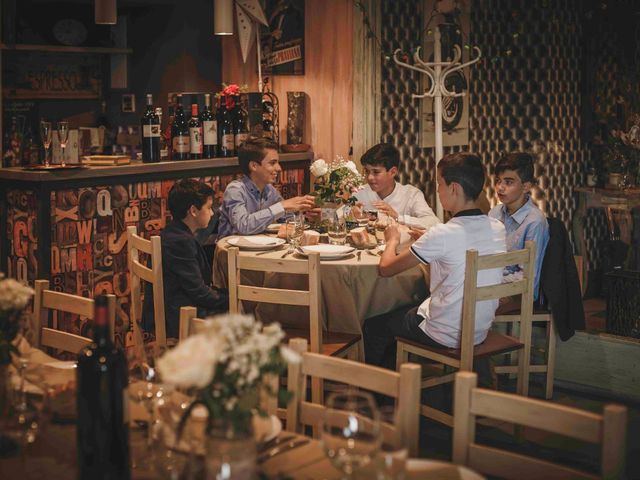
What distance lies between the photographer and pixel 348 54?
255 inches

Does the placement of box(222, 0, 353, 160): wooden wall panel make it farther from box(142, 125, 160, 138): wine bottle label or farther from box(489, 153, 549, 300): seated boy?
box(489, 153, 549, 300): seated boy

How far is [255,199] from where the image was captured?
554cm

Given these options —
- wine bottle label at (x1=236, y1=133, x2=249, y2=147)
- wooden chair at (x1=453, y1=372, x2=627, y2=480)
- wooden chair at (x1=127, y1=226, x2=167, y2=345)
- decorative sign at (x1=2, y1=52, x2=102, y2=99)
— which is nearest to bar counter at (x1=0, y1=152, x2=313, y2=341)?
wine bottle label at (x1=236, y1=133, x2=249, y2=147)

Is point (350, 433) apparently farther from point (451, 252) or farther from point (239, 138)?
point (239, 138)

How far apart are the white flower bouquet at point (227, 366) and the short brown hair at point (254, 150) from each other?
369cm

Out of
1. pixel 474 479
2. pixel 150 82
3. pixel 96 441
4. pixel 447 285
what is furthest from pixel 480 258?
pixel 150 82

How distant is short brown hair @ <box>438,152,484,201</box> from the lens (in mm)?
4035

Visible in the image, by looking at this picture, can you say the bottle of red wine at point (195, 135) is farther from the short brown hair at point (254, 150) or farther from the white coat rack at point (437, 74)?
the white coat rack at point (437, 74)

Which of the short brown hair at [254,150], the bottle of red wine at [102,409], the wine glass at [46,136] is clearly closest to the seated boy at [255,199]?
the short brown hair at [254,150]

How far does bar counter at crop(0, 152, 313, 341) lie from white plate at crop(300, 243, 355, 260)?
1413mm

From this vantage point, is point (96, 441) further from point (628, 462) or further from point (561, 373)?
point (561, 373)

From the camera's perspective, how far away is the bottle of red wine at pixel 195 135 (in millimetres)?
6055

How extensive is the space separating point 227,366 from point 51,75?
653 cm

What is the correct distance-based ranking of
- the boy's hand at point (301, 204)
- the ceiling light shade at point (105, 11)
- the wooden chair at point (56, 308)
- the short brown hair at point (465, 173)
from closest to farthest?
the wooden chair at point (56, 308) → the short brown hair at point (465, 173) → the boy's hand at point (301, 204) → the ceiling light shade at point (105, 11)
